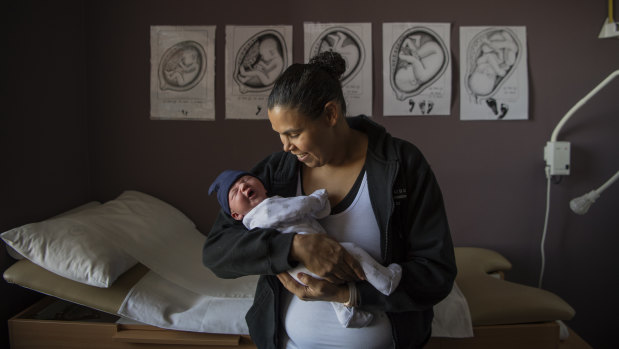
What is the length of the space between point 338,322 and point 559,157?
158 cm

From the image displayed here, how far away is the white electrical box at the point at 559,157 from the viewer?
2.05 meters

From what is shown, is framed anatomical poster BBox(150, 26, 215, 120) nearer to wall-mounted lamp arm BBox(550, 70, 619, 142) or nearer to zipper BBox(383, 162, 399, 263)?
zipper BBox(383, 162, 399, 263)

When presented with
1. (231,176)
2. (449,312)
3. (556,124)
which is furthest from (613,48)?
(231,176)

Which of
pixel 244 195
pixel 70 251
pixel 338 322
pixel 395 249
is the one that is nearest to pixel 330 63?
pixel 244 195

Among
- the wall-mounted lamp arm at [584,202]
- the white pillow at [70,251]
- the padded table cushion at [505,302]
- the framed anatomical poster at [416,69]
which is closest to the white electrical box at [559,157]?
the wall-mounted lamp arm at [584,202]

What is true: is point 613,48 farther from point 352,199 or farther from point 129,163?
point 129,163

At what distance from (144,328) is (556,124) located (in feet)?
6.94

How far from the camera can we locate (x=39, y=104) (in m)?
1.78

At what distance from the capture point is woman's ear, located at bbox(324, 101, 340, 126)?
109cm

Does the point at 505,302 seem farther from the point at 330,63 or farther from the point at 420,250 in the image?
the point at 330,63

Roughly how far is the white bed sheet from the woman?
0.34 metres

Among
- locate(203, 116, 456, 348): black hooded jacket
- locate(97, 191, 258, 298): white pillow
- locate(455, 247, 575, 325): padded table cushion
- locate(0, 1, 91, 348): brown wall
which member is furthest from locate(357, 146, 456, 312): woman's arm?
locate(0, 1, 91, 348): brown wall

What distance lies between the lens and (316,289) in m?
1.03

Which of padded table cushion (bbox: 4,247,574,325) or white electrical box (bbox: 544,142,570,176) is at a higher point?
white electrical box (bbox: 544,142,570,176)
